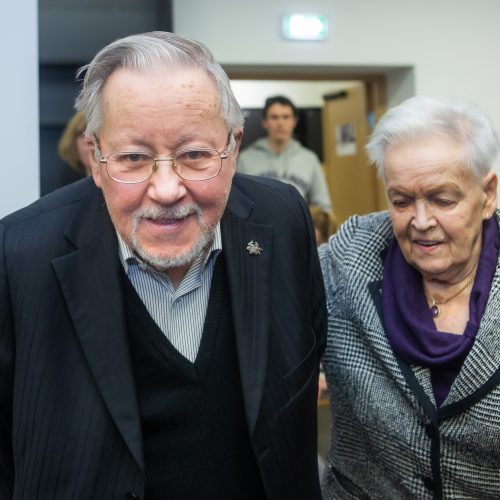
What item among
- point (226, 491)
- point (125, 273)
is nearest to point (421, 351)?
point (226, 491)

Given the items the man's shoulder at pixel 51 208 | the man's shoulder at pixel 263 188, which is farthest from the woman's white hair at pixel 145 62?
the man's shoulder at pixel 263 188

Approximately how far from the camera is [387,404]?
66.9 inches

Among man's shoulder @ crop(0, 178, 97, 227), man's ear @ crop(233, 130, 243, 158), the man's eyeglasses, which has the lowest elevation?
man's shoulder @ crop(0, 178, 97, 227)

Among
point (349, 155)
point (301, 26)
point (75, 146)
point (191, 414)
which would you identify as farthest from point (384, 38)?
point (191, 414)

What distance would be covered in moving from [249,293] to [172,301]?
16 cm

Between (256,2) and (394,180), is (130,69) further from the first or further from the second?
(256,2)

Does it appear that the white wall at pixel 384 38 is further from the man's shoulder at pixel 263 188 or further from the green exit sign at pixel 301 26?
the man's shoulder at pixel 263 188

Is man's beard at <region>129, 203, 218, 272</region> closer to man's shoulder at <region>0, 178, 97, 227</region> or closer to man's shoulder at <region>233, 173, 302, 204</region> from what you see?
man's shoulder at <region>0, 178, 97, 227</region>

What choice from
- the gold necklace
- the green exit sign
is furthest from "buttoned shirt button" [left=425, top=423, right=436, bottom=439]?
the green exit sign

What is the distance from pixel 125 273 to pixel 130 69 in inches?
15.9

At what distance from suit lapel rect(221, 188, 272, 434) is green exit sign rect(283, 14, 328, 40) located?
12.9 ft

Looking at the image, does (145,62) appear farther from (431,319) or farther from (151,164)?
(431,319)

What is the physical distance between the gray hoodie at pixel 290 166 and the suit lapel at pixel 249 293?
3.88m

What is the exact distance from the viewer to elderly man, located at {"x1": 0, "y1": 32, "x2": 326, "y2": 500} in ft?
4.30
